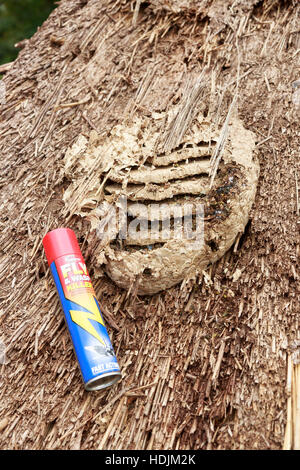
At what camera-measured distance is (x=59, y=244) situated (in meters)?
1.45

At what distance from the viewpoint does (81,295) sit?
54.3 inches

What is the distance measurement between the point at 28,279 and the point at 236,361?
0.78 m

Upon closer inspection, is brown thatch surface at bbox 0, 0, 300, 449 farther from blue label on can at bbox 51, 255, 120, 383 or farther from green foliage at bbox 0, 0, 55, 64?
green foliage at bbox 0, 0, 55, 64

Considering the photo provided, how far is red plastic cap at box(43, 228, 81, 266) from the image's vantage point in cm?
144

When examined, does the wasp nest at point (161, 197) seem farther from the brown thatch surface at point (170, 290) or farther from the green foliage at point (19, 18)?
the green foliage at point (19, 18)

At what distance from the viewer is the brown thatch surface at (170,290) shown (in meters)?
1.28

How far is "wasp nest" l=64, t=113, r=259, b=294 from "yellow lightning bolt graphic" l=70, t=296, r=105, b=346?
149 millimetres

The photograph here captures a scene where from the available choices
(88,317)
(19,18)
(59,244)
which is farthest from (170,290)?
(19,18)

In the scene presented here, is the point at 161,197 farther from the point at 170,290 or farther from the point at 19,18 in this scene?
the point at 19,18

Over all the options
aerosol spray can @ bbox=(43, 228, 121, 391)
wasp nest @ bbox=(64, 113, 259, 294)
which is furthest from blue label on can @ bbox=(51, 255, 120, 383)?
wasp nest @ bbox=(64, 113, 259, 294)

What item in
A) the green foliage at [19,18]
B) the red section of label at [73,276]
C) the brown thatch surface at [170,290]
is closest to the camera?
the brown thatch surface at [170,290]

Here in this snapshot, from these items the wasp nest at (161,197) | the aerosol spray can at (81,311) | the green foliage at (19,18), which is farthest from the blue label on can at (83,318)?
the green foliage at (19,18)
